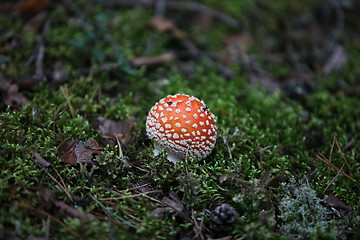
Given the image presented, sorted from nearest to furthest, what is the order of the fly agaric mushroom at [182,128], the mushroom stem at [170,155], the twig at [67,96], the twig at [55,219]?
the twig at [55,219]
the fly agaric mushroom at [182,128]
the mushroom stem at [170,155]
the twig at [67,96]

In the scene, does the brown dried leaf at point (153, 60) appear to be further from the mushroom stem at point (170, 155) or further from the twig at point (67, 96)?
the mushroom stem at point (170, 155)

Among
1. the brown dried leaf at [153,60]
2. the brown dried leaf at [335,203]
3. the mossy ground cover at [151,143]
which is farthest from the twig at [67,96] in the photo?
the brown dried leaf at [335,203]

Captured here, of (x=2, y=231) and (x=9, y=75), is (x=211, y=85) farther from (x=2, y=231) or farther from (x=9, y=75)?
(x=2, y=231)

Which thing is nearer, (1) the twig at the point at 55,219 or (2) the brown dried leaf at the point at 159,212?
(1) the twig at the point at 55,219

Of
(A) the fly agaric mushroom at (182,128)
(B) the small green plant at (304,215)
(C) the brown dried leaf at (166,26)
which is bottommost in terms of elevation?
(B) the small green plant at (304,215)

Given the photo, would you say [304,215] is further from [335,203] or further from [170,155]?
[170,155]

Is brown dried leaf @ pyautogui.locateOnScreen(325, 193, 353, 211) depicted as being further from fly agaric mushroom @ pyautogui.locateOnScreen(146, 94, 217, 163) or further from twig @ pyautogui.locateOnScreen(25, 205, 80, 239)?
twig @ pyautogui.locateOnScreen(25, 205, 80, 239)

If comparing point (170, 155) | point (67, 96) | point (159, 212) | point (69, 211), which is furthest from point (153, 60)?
point (69, 211)
